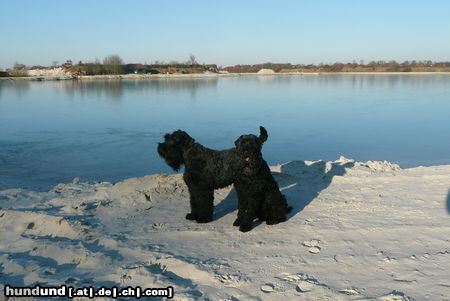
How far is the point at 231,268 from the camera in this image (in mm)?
3592

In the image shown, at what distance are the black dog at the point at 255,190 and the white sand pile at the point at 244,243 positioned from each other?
6.5 inches

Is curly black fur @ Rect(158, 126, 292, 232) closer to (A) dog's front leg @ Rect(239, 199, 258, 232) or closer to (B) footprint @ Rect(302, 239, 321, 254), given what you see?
(A) dog's front leg @ Rect(239, 199, 258, 232)

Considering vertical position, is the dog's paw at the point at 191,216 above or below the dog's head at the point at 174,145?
below

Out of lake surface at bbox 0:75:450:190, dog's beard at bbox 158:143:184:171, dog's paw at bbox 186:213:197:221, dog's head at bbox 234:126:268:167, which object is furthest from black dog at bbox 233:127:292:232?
lake surface at bbox 0:75:450:190

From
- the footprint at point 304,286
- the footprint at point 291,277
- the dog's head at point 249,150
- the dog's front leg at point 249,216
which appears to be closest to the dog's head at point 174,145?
the dog's head at point 249,150

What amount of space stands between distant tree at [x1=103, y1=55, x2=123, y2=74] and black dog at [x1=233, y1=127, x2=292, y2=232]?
3982 inches

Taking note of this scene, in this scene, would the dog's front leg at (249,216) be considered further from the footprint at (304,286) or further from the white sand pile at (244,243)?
the footprint at (304,286)

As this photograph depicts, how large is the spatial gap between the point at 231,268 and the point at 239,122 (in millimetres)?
13538

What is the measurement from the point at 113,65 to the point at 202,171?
10213cm

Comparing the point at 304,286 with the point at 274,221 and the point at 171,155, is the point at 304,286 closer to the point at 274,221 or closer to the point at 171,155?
the point at 274,221

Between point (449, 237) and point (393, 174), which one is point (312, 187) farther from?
point (449, 237)

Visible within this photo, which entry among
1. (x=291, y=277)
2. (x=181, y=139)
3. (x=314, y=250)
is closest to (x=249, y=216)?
(x=314, y=250)

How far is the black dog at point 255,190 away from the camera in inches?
180

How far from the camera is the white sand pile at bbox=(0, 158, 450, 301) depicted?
10.5ft
